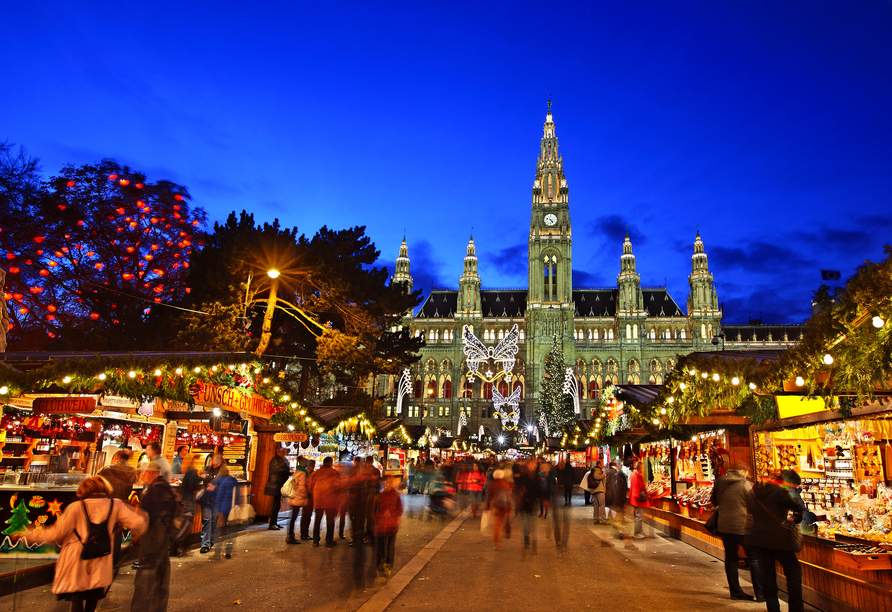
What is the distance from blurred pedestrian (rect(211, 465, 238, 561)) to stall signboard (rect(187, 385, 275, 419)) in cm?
144

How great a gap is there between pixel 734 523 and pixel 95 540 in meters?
6.64

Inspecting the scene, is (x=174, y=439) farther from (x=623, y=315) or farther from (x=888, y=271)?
(x=623, y=315)

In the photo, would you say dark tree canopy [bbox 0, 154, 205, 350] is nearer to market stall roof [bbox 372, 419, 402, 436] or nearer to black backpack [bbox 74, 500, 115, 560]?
market stall roof [bbox 372, 419, 402, 436]

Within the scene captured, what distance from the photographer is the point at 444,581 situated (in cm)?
758

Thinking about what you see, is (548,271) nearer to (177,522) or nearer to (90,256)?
(90,256)

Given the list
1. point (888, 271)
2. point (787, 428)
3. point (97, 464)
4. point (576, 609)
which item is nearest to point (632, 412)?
point (787, 428)

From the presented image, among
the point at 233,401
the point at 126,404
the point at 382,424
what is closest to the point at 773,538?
the point at 233,401

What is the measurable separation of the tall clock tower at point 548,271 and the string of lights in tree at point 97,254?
56155 millimetres

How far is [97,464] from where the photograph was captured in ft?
35.2

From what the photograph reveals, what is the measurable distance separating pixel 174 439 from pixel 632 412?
11.2 metres

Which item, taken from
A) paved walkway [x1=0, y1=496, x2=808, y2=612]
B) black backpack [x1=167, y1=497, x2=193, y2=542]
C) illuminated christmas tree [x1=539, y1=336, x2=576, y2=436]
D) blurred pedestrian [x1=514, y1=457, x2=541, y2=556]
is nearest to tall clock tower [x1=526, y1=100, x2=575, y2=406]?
illuminated christmas tree [x1=539, y1=336, x2=576, y2=436]

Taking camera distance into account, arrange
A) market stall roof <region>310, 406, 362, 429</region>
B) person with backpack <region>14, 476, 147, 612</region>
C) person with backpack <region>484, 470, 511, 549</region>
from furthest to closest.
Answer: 1. market stall roof <region>310, 406, 362, 429</region>
2. person with backpack <region>484, 470, 511, 549</region>
3. person with backpack <region>14, 476, 147, 612</region>

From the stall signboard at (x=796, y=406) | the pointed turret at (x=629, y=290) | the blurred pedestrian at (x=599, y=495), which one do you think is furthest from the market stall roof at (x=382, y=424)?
the pointed turret at (x=629, y=290)

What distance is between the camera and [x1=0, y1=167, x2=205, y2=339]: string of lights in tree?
18.3m
